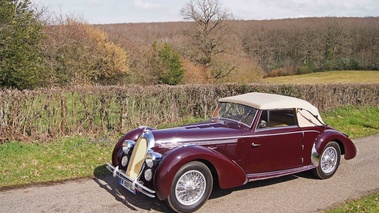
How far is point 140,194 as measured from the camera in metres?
5.94

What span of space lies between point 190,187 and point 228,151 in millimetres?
1018

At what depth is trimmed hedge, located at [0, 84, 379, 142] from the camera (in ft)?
27.0

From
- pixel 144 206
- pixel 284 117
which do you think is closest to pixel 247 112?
pixel 284 117

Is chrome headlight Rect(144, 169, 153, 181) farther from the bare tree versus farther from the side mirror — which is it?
the bare tree

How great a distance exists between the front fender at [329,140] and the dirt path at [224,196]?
0.52 meters

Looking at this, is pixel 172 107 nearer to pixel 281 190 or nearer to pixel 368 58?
pixel 281 190

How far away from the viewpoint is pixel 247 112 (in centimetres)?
657

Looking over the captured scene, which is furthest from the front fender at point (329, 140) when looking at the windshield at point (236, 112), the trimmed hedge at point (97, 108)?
the trimmed hedge at point (97, 108)

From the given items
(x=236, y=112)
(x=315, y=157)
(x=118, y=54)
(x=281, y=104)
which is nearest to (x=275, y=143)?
(x=281, y=104)

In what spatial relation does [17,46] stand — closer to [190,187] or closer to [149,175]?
[149,175]

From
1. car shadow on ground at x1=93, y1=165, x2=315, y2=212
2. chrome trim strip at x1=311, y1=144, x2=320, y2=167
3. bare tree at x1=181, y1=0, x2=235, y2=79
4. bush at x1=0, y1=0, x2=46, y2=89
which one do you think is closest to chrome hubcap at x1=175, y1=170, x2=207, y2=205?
car shadow on ground at x1=93, y1=165, x2=315, y2=212

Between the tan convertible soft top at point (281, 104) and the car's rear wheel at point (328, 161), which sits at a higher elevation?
the tan convertible soft top at point (281, 104)

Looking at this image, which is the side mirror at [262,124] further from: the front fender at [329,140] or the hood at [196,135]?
the front fender at [329,140]

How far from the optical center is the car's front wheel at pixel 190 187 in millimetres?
5180
